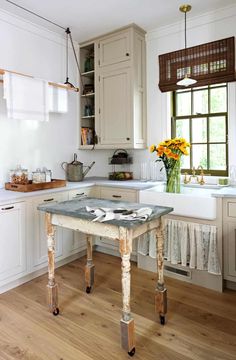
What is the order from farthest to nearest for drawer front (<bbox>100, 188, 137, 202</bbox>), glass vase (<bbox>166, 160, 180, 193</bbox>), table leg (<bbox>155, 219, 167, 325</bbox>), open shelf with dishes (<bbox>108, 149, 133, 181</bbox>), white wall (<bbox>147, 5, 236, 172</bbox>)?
open shelf with dishes (<bbox>108, 149, 133, 181</bbox>) < drawer front (<bbox>100, 188, 137, 202</bbox>) < white wall (<bbox>147, 5, 236, 172</bbox>) < glass vase (<bbox>166, 160, 180, 193</bbox>) < table leg (<bbox>155, 219, 167, 325</bbox>)

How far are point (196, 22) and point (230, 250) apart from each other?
2.55 m

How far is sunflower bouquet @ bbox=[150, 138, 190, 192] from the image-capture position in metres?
2.74

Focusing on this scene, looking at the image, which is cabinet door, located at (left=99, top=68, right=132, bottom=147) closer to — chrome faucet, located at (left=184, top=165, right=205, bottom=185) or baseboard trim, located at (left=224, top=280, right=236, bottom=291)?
chrome faucet, located at (left=184, top=165, right=205, bottom=185)

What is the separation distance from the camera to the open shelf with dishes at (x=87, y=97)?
12.7 ft

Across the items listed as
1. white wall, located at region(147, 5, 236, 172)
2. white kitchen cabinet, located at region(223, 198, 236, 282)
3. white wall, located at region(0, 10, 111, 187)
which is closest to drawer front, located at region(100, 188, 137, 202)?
white wall, located at region(0, 10, 111, 187)

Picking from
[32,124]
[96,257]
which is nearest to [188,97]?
[32,124]

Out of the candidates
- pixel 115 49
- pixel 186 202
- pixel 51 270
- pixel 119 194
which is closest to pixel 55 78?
pixel 115 49

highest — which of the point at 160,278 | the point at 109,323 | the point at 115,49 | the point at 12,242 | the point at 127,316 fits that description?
the point at 115,49

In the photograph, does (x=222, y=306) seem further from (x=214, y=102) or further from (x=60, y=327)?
(x=214, y=102)

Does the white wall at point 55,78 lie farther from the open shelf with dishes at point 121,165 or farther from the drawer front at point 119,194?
the drawer front at point 119,194

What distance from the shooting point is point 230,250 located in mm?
2512

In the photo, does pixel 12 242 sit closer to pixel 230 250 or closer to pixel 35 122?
pixel 35 122

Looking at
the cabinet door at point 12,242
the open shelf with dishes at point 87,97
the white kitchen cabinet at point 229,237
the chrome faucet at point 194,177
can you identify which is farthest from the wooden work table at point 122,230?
the open shelf with dishes at point 87,97

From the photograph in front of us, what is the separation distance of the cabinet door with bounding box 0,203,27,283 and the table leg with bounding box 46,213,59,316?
0.58m
